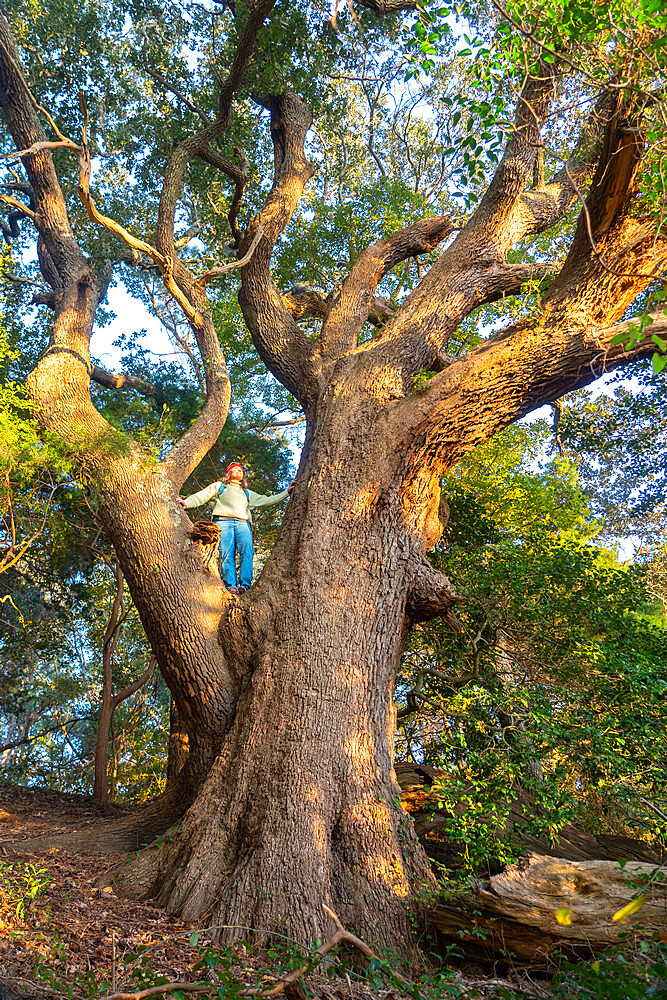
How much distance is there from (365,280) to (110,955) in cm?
590

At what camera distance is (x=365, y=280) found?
6.43 metres

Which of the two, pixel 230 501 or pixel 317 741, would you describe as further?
pixel 230 501

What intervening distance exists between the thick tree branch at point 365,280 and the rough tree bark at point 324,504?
26 millimetres

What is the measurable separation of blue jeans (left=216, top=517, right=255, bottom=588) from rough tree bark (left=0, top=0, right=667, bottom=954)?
737mm

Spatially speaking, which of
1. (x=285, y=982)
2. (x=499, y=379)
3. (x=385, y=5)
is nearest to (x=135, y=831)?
(x=285, y=982)

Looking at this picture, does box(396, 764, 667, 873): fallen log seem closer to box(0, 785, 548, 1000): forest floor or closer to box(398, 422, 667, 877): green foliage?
box(398, 422, 667, 877): green foliage

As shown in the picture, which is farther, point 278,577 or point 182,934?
point 278,577

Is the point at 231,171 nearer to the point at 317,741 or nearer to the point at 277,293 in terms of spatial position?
the point at 277,293

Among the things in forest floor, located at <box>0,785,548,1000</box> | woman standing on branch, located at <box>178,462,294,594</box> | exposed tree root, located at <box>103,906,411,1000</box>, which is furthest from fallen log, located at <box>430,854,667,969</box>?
woman standing on branch, located at <box>178,462,294,594</box>

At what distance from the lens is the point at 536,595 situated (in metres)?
5.88

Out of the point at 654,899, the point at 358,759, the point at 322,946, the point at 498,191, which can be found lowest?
the point at 322,946

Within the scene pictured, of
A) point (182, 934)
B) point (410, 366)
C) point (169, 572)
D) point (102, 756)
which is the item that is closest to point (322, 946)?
point (182, 934)

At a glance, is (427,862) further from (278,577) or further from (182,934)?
(278,577)

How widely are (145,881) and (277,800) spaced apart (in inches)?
43.5
